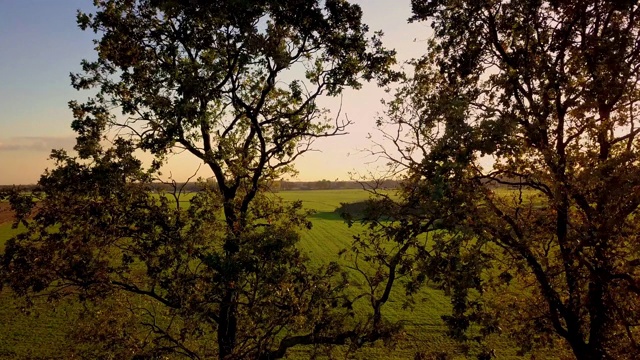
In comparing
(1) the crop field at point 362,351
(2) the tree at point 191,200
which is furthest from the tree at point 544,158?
(1) the crop field at point 362,351

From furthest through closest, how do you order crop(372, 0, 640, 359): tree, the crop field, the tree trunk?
1. the crop field
2. the tree trunk
3. crop(372, 0, 640, 359): tree

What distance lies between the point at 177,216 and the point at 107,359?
202 inches

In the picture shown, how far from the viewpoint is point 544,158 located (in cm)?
1226

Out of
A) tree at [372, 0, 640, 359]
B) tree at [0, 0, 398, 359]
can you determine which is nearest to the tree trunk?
tree at [0, 0, 398, 359]

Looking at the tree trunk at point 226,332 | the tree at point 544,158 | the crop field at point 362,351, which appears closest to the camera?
the tree at point 544,158

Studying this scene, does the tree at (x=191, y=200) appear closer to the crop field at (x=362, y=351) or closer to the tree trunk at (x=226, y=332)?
the tree trunk at (x=226, y=332)

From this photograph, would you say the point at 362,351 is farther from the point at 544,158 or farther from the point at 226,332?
the point at 544,158

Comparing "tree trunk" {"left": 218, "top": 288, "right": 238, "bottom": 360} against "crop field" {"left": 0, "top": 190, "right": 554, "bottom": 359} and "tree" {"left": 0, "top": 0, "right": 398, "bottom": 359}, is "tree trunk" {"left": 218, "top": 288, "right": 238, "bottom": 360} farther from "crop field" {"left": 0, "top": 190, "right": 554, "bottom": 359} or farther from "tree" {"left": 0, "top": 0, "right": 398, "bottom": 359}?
"crop field" {"left": 0, "top": 190, "right": 554, "bottom": 359}

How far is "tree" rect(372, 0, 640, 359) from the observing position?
9922 millimetres

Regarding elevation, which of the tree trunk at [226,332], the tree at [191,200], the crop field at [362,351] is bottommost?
the crop field at [362,351]

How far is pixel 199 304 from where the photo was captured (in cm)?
1273

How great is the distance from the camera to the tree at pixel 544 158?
9.92m

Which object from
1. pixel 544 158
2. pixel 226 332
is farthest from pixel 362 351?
pixel 544 158

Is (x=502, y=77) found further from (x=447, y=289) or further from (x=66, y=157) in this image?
(x=66, y=157)
